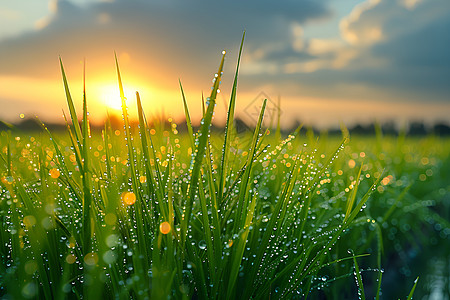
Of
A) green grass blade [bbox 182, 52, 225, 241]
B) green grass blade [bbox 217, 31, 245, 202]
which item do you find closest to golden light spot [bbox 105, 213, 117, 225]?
green grass blade [bbox 182, 52, 225, 241]

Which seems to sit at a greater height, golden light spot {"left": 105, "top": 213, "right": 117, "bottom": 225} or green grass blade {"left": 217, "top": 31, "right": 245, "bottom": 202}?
green grass blade {"left": 217, "top": 31, "right": 245, "bottom": 202}

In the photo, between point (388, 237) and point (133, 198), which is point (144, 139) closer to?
point (133, 198)

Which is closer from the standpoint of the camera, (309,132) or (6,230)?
(6,230)

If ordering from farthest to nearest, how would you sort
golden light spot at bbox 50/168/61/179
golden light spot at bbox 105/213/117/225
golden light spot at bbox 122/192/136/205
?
golden light spot at bbox 50/168/61/179, golden light spot at bbox 122/192/136/205, golden light spot at bbox 105/213/117/225

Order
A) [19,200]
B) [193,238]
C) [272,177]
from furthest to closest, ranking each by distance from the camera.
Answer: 1. [272,177]
2. [193,238]
3. [19,200]

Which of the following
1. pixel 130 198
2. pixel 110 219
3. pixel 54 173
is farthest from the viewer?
pixel 54 173

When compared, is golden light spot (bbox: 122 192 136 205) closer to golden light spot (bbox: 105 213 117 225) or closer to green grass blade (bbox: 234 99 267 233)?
golden light spot (bbox: 105 213 117 225)

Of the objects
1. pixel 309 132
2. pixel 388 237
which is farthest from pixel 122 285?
pixel 388 237

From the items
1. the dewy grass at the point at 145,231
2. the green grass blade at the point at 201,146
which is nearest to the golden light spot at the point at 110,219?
the dewy grass at the point at 145,231

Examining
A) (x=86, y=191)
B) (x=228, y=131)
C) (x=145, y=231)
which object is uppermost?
(x=228, y=131)

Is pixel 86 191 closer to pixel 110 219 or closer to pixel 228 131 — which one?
Result: pixel 110 219

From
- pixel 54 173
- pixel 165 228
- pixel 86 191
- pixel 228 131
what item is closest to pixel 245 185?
pixel 228 131
